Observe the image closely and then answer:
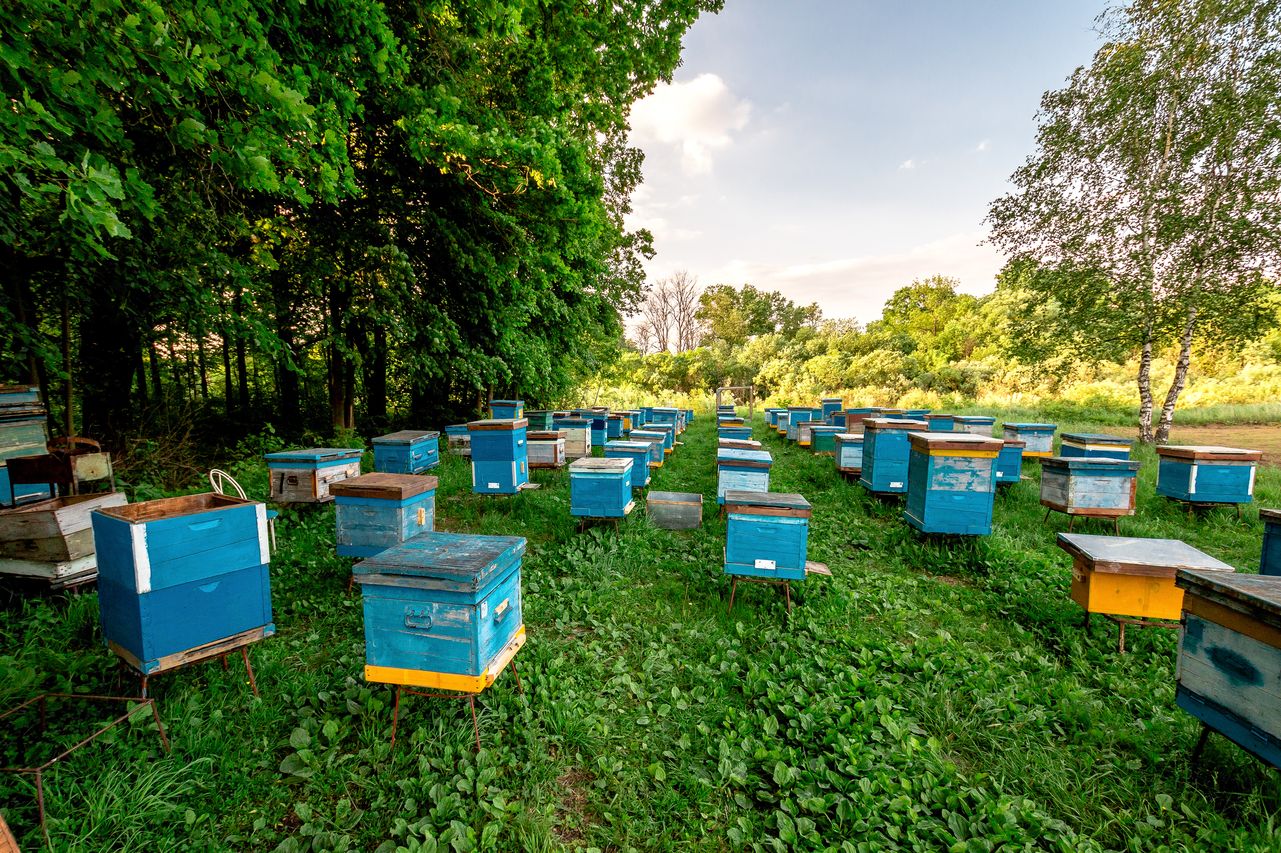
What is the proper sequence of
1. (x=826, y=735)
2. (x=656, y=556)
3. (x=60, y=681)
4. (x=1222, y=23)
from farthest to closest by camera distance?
(x=1222, y=23)
(x=656, y=556)
(x=60, y=681)
(x=826, y=735)

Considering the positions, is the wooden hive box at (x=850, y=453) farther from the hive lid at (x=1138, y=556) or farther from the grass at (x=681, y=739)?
the hive lid at (x=1138, y=556)

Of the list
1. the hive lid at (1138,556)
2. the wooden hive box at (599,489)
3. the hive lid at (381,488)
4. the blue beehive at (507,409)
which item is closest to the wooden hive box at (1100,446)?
the hive lid at (1138,556)

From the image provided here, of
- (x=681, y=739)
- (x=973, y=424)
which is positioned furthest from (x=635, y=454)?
(x=973, y=424)

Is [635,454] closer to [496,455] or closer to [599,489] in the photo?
[599,489]

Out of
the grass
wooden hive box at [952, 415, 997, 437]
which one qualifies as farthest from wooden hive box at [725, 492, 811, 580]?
wooden hive box at [952, 415, 997, 437]

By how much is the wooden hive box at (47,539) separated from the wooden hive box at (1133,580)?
283 inches

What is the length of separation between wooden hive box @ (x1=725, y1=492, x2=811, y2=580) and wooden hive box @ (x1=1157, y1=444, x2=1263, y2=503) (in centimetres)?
640

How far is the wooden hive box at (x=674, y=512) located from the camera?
20.6 ft

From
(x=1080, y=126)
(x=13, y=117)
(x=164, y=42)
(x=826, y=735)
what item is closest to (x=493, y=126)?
(x=164, y=42)

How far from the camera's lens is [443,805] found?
2.24 meters

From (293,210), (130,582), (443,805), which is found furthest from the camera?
(293,210)

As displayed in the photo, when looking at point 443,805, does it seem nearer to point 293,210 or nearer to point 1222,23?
point 293,210

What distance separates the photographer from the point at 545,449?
28.7 ft

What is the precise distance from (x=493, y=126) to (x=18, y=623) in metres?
7.17
